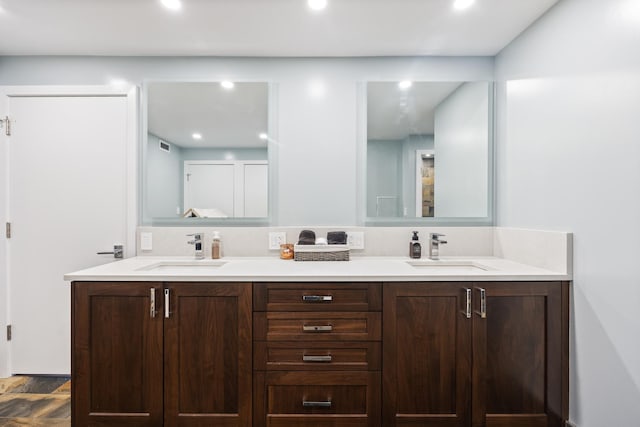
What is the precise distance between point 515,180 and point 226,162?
1.82 m

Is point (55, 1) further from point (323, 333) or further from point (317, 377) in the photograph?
point (317, 377)

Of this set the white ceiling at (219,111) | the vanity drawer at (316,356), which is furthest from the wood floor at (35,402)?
the white ceiling at (219,111)

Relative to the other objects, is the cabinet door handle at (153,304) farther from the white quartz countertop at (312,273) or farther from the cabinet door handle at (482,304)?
the cabinet door handle at (482,304)

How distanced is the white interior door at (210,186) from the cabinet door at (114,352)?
73cm

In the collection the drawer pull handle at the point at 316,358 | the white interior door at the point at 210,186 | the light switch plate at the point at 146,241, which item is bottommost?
the drawer pull handle at the point at 316,358

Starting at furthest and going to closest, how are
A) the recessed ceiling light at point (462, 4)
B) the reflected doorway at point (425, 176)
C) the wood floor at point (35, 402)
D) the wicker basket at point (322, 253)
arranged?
the reflected doorway at point (425, 176)
the wicker basket at point (322, 253)
the wood floor at point (35, 402)
the recessed ceiling light at point (462, 4)

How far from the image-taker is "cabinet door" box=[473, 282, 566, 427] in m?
1.56

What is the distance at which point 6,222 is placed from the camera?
2.19 metres

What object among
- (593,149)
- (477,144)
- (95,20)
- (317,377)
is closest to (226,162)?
(95,20)

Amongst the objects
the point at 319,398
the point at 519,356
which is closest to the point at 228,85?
the point at 319,398

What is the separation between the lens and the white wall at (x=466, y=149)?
2.16 metres

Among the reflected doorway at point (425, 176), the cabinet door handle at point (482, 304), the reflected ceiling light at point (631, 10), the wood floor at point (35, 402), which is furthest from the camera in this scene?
the reflected doorway at point (425, 176)

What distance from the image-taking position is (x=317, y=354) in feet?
5.13

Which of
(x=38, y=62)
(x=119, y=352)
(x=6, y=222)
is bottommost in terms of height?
(x=119, y=352)
